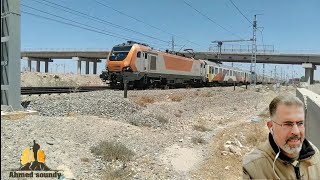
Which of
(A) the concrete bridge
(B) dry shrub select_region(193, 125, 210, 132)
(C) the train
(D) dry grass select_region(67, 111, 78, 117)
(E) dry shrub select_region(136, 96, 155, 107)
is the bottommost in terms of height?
(B) dry shrub select_region(193, 125, 210, 132)

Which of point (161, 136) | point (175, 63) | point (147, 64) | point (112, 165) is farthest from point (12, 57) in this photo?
point (175, 63)

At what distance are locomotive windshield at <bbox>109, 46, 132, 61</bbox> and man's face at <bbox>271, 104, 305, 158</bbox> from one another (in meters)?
21.6

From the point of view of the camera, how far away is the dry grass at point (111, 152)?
7.33m

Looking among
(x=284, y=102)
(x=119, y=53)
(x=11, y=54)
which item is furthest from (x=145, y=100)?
(x=284, y=102)

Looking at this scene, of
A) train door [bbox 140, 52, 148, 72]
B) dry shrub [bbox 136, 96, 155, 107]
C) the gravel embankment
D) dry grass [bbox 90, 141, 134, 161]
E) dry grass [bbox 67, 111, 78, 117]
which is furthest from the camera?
train door [bbox 140, 52, 148, 72]

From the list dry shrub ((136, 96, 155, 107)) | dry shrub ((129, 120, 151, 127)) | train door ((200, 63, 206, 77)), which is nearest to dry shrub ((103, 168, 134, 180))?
dry shrub ((129, 120, 151, 127))

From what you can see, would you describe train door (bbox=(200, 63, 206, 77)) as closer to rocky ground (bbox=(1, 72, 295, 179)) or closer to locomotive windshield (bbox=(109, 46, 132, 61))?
locomotive windshield (bbox=(109, 46, 132, 61))

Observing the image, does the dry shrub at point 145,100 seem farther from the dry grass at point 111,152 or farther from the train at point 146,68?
the dry grass at point 111,152

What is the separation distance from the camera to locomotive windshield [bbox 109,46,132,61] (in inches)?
938

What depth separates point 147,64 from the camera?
24.9 m

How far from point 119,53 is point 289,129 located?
73.6 feet

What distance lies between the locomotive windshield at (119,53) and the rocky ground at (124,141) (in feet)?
29.2

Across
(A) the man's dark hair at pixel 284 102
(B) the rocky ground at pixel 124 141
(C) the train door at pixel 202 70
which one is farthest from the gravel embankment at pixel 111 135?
(C) the train door at pixel 202 70

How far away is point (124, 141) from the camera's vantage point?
8.93 meters
